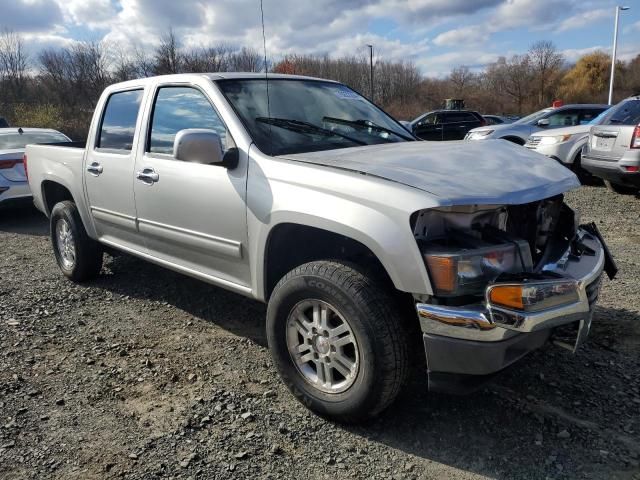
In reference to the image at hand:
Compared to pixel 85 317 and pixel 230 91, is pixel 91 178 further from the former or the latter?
pixel 230 91

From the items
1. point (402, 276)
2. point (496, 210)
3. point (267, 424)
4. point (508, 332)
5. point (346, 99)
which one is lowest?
point (267, 424)

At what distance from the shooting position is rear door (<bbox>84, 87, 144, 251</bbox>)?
13.2 feet

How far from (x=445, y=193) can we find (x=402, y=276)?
41 centimetres

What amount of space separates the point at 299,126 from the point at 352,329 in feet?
4.79

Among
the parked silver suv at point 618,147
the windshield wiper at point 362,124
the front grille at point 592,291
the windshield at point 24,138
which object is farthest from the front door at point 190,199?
the parked silver suv at point 618,147

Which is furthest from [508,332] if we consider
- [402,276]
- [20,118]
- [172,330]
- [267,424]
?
[20,118]

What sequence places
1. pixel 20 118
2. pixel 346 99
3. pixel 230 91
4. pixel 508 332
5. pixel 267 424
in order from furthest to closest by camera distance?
pixel 20 118 < pixel 346 99 < pixel 230 91 < pixel 267 424 < pixel 508 332

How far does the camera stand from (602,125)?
795 cm

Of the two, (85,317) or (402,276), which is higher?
(402,276)

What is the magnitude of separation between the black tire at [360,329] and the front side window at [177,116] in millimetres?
1113

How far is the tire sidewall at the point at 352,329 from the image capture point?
249cm

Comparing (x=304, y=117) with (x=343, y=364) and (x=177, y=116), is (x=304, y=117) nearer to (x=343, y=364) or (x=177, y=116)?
(x=177, y=116)

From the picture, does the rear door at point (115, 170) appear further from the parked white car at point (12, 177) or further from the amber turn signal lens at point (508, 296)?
the parked white car at point (12, 177)

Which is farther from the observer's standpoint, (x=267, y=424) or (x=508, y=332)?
(x=267, y=424)
